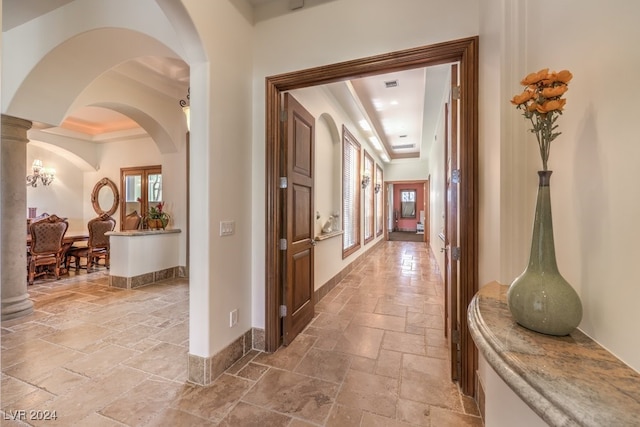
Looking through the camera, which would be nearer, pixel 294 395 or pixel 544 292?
pixel 544 292

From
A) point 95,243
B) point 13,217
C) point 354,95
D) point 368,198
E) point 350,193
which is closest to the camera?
point 13,217

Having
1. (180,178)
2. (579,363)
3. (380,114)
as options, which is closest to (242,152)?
(579,363)

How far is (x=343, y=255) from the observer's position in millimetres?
5012

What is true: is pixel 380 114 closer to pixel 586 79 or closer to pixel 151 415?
pixel 586 79

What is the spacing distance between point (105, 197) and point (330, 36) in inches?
316

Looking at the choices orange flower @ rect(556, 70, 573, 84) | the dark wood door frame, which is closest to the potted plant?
the dark wood door frame

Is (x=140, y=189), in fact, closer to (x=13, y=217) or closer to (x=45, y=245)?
(x=45, y=245)

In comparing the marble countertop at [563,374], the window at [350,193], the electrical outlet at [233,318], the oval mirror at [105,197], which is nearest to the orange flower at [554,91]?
the marble countertop at [563,374]

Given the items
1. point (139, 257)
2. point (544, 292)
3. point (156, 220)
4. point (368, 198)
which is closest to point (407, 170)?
point (368, 198)

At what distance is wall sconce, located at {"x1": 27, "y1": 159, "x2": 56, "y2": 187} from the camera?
260 inches

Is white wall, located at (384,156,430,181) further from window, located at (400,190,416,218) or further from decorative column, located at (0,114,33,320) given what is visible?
decorative column, located at (0,114,33,320)

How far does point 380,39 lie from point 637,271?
2079 millimetres

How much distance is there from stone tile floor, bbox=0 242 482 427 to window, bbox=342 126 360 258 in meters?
2.04

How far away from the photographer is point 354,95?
426cm
